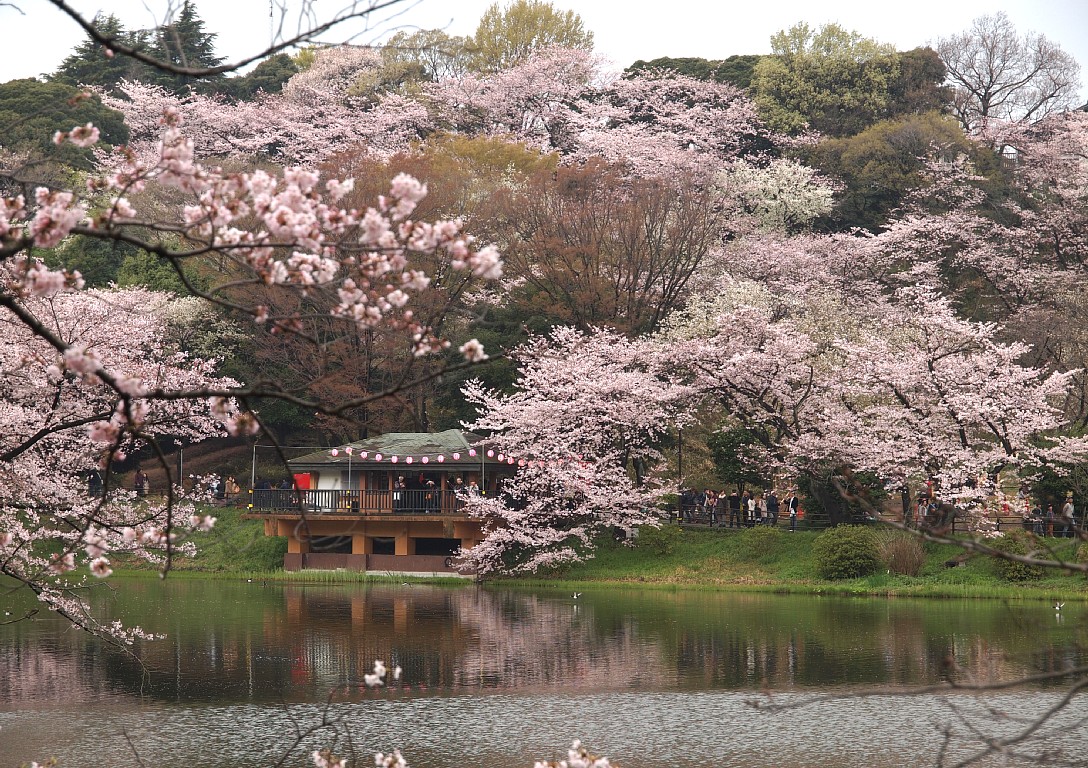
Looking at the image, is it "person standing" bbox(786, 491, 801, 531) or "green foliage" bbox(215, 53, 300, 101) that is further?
"green foliage" bbox(215, 53, 300, 101)

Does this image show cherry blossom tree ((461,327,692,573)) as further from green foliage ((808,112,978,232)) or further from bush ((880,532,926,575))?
green foliage ((808,112,978,232))

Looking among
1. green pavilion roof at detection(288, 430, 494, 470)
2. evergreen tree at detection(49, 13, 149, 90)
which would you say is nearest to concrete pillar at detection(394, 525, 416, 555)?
green pavilion roof at detection(288, 430, 494, 470)

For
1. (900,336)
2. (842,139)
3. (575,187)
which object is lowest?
(900,336)

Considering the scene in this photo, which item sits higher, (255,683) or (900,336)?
(900,336)

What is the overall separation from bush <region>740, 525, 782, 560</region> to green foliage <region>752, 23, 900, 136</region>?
1064 inches

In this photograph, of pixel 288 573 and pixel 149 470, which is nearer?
pixel 288 573

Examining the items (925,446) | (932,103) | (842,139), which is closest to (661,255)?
(925,446)

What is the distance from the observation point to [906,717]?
60.0ft

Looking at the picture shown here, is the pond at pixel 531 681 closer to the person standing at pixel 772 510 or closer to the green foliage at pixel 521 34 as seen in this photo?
the person standing at pixel 772 510

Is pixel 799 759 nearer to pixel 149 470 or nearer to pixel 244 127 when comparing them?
pixel 149 470

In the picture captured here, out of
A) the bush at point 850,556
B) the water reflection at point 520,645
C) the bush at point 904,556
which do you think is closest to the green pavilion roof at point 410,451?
the water reflection at point 520,645

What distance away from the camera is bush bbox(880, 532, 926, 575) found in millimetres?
32878

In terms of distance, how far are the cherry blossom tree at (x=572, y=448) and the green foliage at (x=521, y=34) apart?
30861mm

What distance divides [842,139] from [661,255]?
1668 cm
